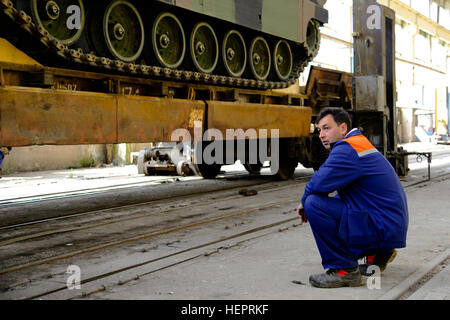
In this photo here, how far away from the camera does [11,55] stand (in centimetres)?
720

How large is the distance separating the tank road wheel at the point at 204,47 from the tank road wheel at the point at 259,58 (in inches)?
41.8

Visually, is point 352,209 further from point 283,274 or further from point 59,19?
point 59,19

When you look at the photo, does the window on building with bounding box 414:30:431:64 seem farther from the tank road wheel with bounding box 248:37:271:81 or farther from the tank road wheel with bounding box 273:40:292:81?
the tank road wheel with bounding box 248:37:271:81

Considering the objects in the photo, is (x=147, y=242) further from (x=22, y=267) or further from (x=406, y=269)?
(x=406, y=269)

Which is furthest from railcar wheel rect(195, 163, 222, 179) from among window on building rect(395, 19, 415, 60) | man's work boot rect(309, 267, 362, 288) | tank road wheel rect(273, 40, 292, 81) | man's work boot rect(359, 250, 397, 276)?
window on building rect(395, 19, 415, 60)

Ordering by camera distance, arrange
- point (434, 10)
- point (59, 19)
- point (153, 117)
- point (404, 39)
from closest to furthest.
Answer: point (59, 19)
point (153, 117)
point (404, 39)
point (434, 10)

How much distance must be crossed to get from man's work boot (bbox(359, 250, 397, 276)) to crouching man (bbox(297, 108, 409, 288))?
0.21 meters

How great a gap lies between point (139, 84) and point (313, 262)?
15.5ft

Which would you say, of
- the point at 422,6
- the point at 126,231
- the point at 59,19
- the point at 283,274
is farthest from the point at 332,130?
the point at 422,6

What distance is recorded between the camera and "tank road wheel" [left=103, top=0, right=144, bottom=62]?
808 centimetres

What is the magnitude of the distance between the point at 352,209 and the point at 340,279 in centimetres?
50

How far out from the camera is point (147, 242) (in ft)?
20.6

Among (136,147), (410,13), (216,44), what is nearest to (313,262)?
(216,44)

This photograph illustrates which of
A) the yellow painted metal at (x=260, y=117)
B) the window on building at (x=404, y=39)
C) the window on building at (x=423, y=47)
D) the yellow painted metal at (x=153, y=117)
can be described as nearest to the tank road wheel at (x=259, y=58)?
the yellow painted metal at (x=260, y=117)
